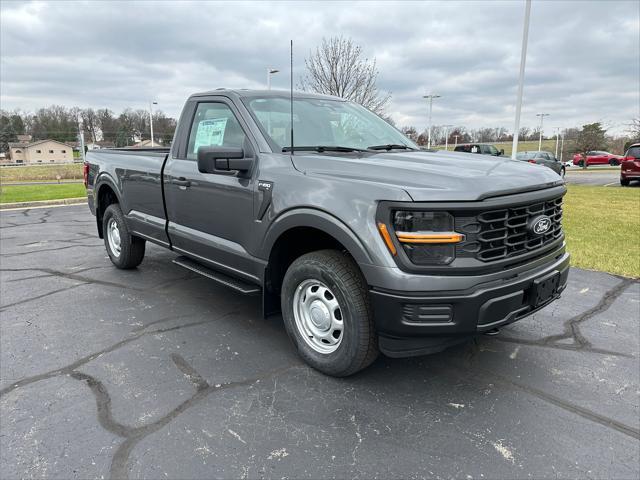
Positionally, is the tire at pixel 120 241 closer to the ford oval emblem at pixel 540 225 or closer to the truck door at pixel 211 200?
the truck door at pixel 211 200

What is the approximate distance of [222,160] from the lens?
10.7ft

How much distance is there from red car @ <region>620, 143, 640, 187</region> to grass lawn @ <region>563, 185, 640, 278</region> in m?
6.35

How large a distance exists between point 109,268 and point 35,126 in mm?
109883

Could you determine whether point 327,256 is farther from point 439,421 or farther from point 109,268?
point 109,268

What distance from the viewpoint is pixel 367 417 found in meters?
2.64

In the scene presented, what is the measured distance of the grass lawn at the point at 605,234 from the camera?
232 inches

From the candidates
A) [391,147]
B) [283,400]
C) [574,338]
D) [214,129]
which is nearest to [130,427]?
[283,400]

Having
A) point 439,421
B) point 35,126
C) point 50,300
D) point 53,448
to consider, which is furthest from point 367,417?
point 35,126

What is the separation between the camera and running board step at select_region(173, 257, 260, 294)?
3.57 m

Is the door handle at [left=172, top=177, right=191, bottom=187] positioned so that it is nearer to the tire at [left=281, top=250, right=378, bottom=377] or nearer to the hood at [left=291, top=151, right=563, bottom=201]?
the hood at [left=291, top=151, right=563, bottom=201]

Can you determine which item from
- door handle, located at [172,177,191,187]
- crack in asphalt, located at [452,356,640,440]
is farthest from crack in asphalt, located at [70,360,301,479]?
door handle, located at [172,177,191,187]

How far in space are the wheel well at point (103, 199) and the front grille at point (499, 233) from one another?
15.5 ft

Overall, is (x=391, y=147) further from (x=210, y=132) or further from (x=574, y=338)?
(x=574, y=338)

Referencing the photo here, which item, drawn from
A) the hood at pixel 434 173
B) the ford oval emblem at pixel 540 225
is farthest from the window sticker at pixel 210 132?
the ford oval emblem at pixel 540 225
